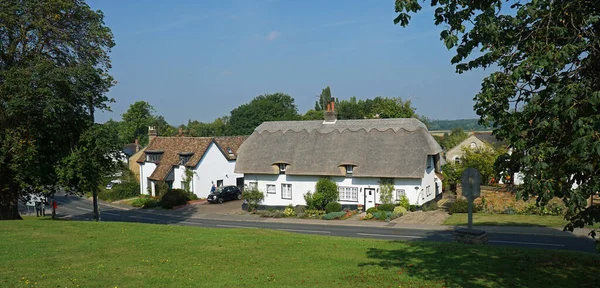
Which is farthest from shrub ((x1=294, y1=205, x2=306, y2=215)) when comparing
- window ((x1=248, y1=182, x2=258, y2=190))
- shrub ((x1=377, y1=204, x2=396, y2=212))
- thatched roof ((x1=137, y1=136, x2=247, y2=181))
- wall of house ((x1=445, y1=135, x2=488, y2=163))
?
wall of house ((x1=445, y1=135, x2=488, y2=163))

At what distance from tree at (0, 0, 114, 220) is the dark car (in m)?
21.4

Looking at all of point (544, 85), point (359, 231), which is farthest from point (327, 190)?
point (544, 85)

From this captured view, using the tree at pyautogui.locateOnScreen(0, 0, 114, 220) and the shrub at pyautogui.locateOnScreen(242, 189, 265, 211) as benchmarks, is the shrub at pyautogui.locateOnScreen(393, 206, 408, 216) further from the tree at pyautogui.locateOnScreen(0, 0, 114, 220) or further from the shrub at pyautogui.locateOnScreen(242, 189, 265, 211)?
the tree at pyautogui.locateOnScreen(0, 0, 114, 220)

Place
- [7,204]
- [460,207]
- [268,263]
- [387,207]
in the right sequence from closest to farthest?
[268,263] < [7,204] < [460,207] < [387,207]

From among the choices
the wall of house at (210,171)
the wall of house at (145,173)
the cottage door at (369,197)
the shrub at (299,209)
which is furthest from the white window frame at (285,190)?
the wall of house at (145,173)

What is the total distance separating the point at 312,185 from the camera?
4325 cm

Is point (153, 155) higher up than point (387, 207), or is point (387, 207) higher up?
point (153, 155)

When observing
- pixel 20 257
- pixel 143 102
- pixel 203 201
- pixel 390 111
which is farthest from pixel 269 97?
pixel 20 257

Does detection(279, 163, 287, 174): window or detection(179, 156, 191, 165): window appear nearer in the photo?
detection(279, 163, 287, 174): window

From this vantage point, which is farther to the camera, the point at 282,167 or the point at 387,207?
the point at 282,167

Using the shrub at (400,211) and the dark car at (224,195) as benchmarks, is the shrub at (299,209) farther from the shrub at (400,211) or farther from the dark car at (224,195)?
the dark car at (224,195)

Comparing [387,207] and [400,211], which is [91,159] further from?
[400,211]

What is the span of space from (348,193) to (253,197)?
8.55 metres

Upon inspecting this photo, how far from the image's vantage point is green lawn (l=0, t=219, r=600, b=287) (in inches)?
486
